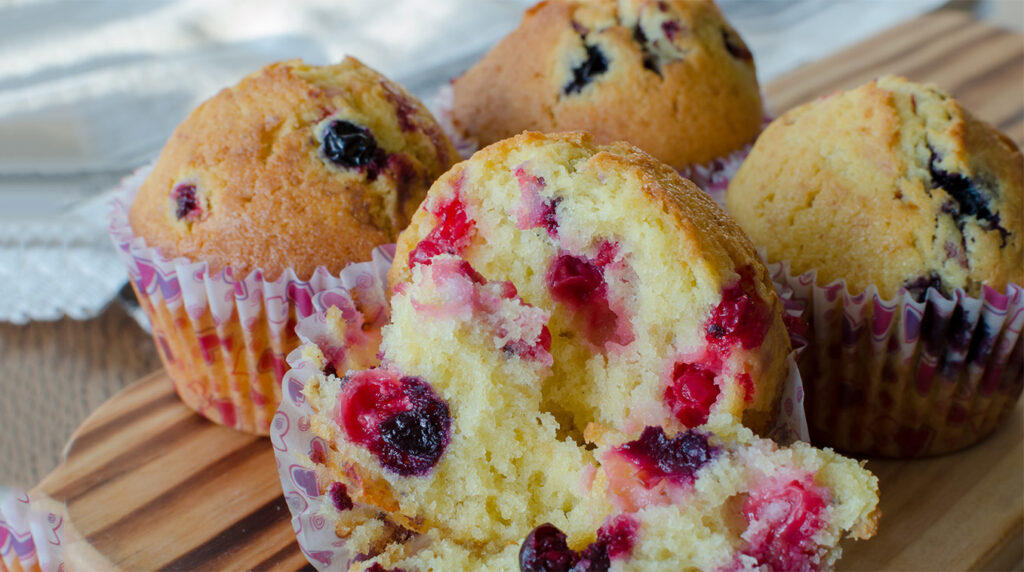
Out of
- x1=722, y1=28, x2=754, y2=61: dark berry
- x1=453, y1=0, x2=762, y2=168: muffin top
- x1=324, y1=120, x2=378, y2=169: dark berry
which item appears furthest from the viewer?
x1=722, y1=28, x2=754, y2=61: dark berry

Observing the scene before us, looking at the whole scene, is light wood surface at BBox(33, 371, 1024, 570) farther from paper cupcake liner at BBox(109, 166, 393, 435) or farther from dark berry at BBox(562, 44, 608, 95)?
dark berry at BBox(562, 44, 608, 95)

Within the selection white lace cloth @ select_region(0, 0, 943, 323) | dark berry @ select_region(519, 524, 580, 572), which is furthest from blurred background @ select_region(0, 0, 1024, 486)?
dark berry @ select_region(519, 524, 580, 572)

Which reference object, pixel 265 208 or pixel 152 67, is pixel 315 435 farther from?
pixel 152 67

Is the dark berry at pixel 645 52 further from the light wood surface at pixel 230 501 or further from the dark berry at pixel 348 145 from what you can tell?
the light wood surface at pixel 230 501

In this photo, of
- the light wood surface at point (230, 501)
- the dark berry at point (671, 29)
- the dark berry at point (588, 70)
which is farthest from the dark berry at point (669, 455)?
the dark berry at point (671, 29)

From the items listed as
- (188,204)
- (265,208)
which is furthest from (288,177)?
(188,204)

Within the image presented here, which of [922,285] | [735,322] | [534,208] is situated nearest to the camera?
[735,322]

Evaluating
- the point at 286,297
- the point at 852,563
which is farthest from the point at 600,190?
the point at 852,563
